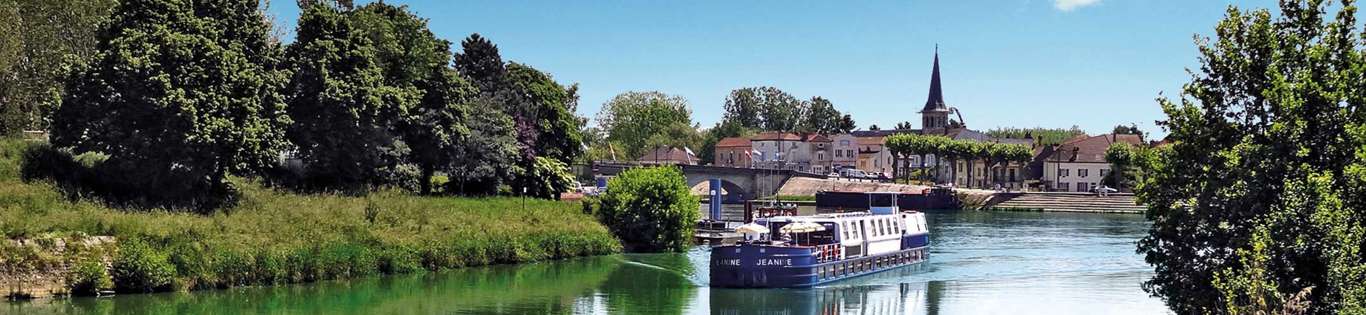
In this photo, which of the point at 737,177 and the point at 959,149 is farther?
the point at 959,149

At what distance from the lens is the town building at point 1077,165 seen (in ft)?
465

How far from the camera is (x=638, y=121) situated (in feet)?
555

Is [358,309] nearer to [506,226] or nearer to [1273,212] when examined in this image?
[506,226]

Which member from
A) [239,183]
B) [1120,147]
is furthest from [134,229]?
[1120,147]

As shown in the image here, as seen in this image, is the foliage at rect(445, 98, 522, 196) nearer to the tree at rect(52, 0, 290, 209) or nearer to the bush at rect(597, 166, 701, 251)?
the bush at rect(597, 166, 701, 251)

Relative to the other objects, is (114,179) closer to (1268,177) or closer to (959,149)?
(1268,177)

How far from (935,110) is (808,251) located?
139059 mm

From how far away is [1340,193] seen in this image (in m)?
19.5

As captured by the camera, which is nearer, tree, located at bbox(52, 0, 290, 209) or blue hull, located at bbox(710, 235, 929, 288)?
tree, located at bbox(52, 0, 290, 209)

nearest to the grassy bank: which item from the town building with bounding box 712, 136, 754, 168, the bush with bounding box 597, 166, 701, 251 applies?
the bush with bounding box 597, 166, 701, 251

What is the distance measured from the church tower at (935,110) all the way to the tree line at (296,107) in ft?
375

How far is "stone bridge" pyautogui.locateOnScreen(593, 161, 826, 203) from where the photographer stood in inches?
4845

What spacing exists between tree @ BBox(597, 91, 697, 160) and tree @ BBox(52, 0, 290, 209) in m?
117

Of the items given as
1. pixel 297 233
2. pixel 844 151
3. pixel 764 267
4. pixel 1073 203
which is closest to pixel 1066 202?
pixel 1073 203
